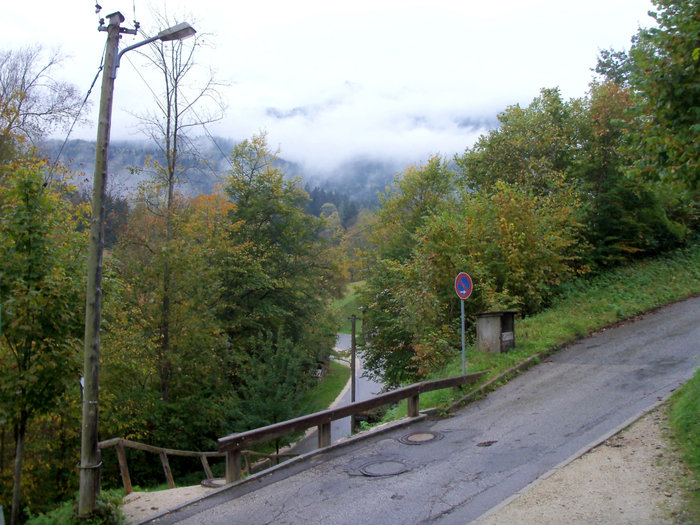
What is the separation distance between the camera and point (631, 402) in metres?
9.71

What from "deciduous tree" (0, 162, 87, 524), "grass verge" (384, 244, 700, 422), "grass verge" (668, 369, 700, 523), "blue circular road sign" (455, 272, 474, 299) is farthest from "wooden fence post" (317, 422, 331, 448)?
"grass verge" (668, 369, 700, 523)

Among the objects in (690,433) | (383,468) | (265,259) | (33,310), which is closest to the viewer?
(690,433)

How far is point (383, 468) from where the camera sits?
25.6ft

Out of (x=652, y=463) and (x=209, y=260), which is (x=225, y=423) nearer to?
(x=209, y=260)

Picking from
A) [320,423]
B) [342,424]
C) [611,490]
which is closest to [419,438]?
[320,423]

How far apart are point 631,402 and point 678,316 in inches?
359

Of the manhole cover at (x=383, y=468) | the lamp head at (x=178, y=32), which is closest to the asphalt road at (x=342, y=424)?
the manhole cover at (x=383, y=468)

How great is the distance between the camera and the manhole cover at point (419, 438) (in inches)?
355

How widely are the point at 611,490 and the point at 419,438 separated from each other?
3.74 m

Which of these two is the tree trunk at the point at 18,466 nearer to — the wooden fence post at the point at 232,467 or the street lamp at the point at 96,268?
the street lamp at the point at 96,268

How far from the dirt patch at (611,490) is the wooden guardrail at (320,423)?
3.53 m

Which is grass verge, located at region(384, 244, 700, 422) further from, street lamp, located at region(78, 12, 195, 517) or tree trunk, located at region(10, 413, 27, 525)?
tree trunk, located at region(10, 413, 27, 525)

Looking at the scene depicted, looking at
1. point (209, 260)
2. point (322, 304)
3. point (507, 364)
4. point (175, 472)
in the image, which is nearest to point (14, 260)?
point (507, 364)

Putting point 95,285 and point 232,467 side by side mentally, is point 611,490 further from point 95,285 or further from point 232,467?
point 95,285
